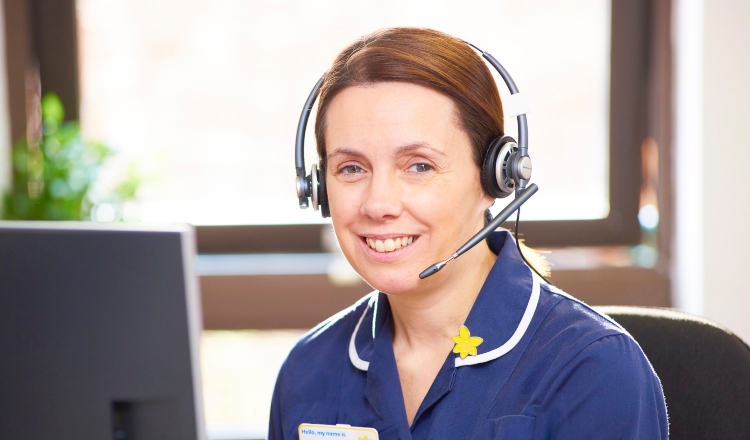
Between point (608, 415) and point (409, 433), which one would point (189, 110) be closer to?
point (409, 433)

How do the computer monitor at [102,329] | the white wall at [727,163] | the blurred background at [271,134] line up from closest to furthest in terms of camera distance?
the computer monitor at [102,329] → the white wall at [727,163] → the blurred background at [271,134]

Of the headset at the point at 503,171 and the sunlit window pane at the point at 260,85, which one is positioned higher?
the sunlit window pane at the point at 260,85

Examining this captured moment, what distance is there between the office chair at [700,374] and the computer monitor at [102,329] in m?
0.77

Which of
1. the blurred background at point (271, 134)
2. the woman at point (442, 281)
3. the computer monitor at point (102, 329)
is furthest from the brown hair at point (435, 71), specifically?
the blurred background at point (271, 134)

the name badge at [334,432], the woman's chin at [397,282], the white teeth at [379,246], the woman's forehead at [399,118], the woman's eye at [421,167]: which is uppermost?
the woman's forehead at [399,118]

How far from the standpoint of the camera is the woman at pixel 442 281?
1028 mm

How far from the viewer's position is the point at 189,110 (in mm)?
2535

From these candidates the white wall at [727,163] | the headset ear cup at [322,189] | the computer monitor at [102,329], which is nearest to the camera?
the computer monitor at [102,329]

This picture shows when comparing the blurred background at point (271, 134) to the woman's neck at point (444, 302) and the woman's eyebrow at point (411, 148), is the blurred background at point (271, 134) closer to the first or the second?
the woman's neck at point (444, 302)

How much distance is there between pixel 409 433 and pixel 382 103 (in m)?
0.48

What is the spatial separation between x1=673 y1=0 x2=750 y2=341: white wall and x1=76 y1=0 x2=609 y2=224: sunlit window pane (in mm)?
373

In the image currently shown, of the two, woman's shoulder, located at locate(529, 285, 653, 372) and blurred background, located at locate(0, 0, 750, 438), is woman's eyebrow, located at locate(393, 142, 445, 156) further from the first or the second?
blurred background, located at locate(0, 0, 750, 438)

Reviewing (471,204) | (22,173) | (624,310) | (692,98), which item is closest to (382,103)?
(471,204)

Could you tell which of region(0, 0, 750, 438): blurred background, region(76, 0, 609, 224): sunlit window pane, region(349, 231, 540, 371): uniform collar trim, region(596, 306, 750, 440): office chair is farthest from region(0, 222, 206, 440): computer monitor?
region(76, 0, 609, 224): sunlit window pane
